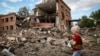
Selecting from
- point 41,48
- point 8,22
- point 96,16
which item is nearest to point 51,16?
point 8,22

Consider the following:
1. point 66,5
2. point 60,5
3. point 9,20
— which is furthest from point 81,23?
point 9,20

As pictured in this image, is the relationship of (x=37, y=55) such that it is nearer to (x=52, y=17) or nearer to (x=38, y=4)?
(x=52, y=17)

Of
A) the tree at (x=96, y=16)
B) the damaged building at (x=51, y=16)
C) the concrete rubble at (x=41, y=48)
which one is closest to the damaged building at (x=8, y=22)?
the damaged building at (x=51, y=16)

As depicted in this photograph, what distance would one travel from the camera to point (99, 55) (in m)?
11.6

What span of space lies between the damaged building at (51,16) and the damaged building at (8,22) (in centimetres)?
468

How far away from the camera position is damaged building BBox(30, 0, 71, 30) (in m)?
33.1

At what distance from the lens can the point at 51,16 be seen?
34594mm

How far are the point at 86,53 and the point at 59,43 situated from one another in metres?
4.72

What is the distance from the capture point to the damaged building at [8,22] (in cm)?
3628

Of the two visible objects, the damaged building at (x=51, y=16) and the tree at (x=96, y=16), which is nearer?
the damaged building at (x=51, y=16)

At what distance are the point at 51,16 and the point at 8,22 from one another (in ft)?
33.1

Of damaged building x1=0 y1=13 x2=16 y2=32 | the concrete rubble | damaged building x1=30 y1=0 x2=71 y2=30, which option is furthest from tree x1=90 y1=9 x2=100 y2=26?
the concrete rubble

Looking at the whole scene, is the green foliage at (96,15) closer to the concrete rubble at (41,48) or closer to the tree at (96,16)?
the tree at (96,16)

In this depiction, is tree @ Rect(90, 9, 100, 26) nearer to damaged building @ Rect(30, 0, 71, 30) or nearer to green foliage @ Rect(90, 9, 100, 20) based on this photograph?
green foliage @ Rect(90, 9, 100, 20)
